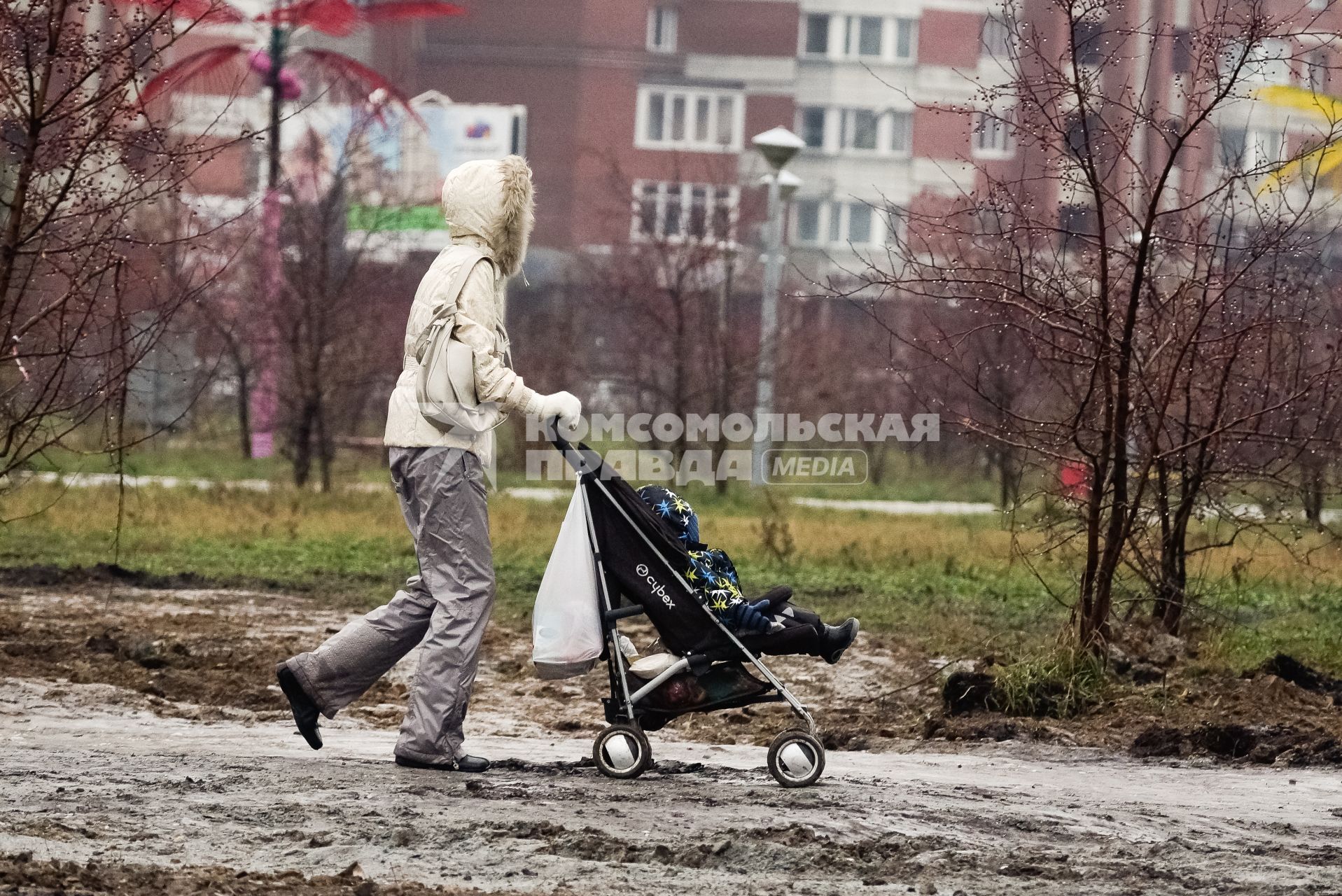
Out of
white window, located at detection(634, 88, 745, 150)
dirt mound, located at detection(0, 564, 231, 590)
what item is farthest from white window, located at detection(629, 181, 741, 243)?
white window, located at detection(634, 88, 745, 150)

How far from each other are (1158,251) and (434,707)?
12.3 feet

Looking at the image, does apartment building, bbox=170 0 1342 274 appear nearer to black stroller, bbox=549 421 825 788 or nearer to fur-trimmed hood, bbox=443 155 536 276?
fur-trimmed hood, bbox=443 155 536 276

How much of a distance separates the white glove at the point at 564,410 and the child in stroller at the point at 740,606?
14.6 inches

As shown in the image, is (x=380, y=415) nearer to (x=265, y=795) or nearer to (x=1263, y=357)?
(x=1263, y=357)

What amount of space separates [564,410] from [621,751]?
3.47 feet

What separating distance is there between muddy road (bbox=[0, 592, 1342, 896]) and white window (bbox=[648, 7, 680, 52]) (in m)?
51.9

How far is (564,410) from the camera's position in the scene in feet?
19.0

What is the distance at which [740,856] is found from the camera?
480 cm

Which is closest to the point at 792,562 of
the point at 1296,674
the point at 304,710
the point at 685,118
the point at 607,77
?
the point at 1296,674

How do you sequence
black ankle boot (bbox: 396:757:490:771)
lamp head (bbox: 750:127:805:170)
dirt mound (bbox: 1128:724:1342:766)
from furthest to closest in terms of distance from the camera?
lamp head (bbox: 750:127:805:170) < dirt mound (bbox: 1128:724:1342:766) < black ankle boot (bbox: 396:757:490:771)

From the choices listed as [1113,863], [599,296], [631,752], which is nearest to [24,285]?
[631,752]

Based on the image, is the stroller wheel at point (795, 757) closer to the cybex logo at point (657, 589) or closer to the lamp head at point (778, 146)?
the cybex logo at point (657, 589)

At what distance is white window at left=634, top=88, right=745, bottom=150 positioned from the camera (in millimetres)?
57500

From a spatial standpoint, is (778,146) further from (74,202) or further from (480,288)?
(480,288)
